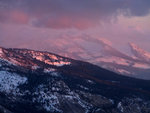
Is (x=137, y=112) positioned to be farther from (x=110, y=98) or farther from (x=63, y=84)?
(x=63, y=84)

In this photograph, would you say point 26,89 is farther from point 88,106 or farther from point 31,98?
point 88,106

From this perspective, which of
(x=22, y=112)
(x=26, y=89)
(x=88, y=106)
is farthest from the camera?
(x=26, y=89)

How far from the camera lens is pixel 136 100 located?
189m

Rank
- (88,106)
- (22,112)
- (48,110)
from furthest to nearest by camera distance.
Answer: (88,106)
(48,110)
(22,112)

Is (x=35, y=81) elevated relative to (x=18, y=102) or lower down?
elevated

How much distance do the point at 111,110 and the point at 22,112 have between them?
178 feet

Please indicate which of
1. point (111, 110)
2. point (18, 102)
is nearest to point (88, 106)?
point (111, 110)

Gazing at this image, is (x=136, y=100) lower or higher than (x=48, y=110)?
higher

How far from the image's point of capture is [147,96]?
199m

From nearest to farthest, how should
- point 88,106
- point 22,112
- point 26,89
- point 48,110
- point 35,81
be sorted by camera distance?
point 22,112, point 48,110, point 88,106, point 26,89, point 35,81

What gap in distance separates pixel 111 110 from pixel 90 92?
80.9 feet

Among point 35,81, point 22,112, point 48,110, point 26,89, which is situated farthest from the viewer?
point 35,81

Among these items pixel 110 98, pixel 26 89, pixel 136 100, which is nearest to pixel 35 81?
pixel 26 89

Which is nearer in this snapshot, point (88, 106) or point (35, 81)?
point (88, 106)
